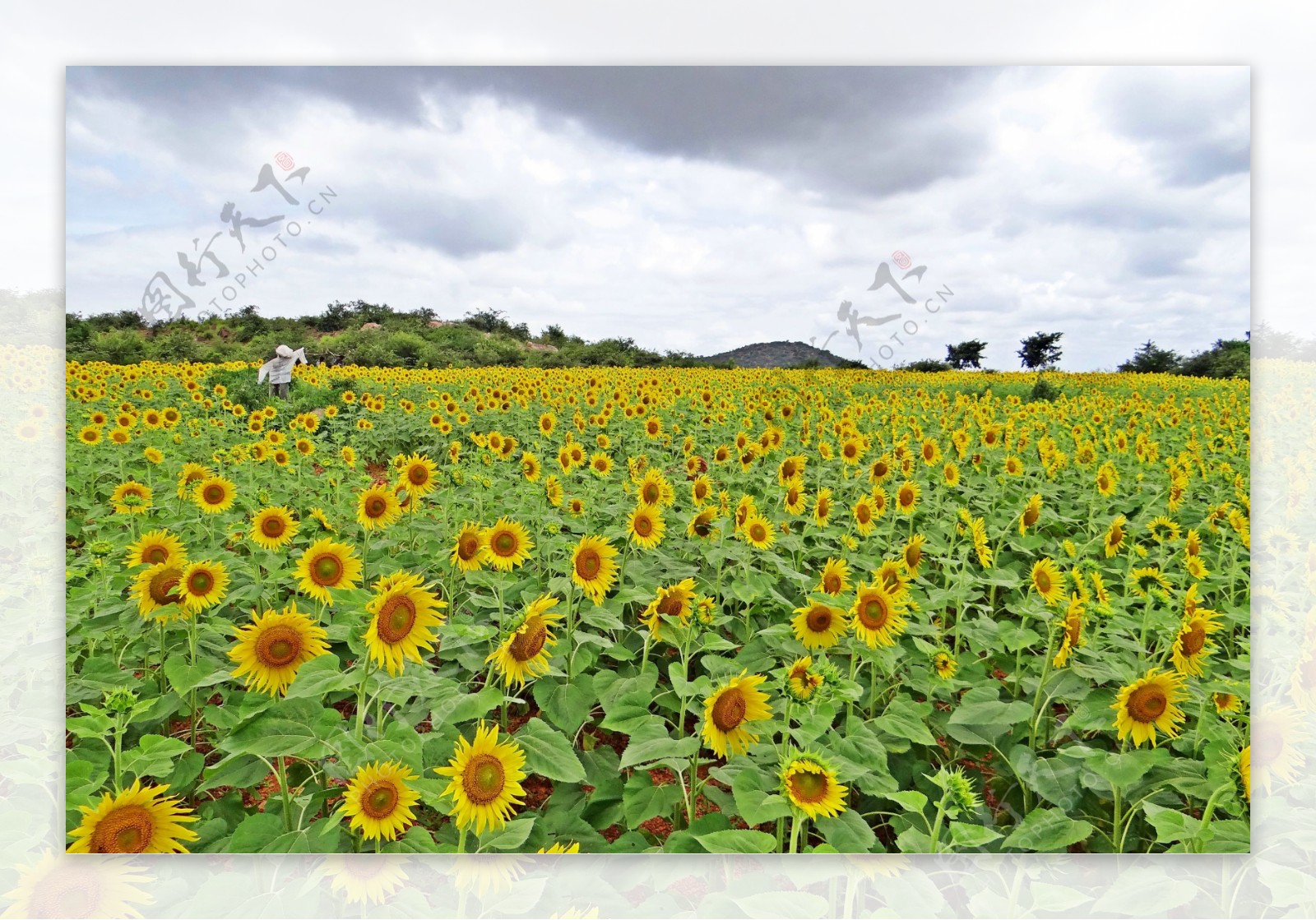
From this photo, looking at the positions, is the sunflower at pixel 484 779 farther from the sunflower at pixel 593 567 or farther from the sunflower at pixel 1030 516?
the sunflower at pixel 1030 516

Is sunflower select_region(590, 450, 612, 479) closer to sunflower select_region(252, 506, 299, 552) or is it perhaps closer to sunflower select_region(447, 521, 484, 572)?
sunflower select_region(447, 521, 484, 572)

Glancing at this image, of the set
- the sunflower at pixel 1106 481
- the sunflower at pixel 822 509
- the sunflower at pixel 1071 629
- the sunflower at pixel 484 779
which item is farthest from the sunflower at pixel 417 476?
the sunflower at pixel 1106 481

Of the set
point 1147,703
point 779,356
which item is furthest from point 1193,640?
point 779,356

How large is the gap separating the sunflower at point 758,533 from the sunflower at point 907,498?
2.18ft

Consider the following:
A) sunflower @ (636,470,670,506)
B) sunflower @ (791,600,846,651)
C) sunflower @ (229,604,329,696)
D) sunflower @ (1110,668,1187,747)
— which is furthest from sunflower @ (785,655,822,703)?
sunflower @ (229,604,329,696)

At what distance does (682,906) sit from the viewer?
2299 mm

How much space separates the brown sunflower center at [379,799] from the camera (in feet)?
6.13

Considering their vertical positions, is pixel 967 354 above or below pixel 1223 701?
above

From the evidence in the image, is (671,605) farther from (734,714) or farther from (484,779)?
(484,779)

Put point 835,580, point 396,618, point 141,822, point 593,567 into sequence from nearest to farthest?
point 396,618 → point 141,822 → point 593,567 → point 835,580

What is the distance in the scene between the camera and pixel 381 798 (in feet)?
6.16

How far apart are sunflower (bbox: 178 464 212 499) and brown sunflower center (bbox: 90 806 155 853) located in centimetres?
123

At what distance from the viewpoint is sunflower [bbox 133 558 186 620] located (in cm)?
229

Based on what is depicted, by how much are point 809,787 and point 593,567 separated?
895 millimetres
